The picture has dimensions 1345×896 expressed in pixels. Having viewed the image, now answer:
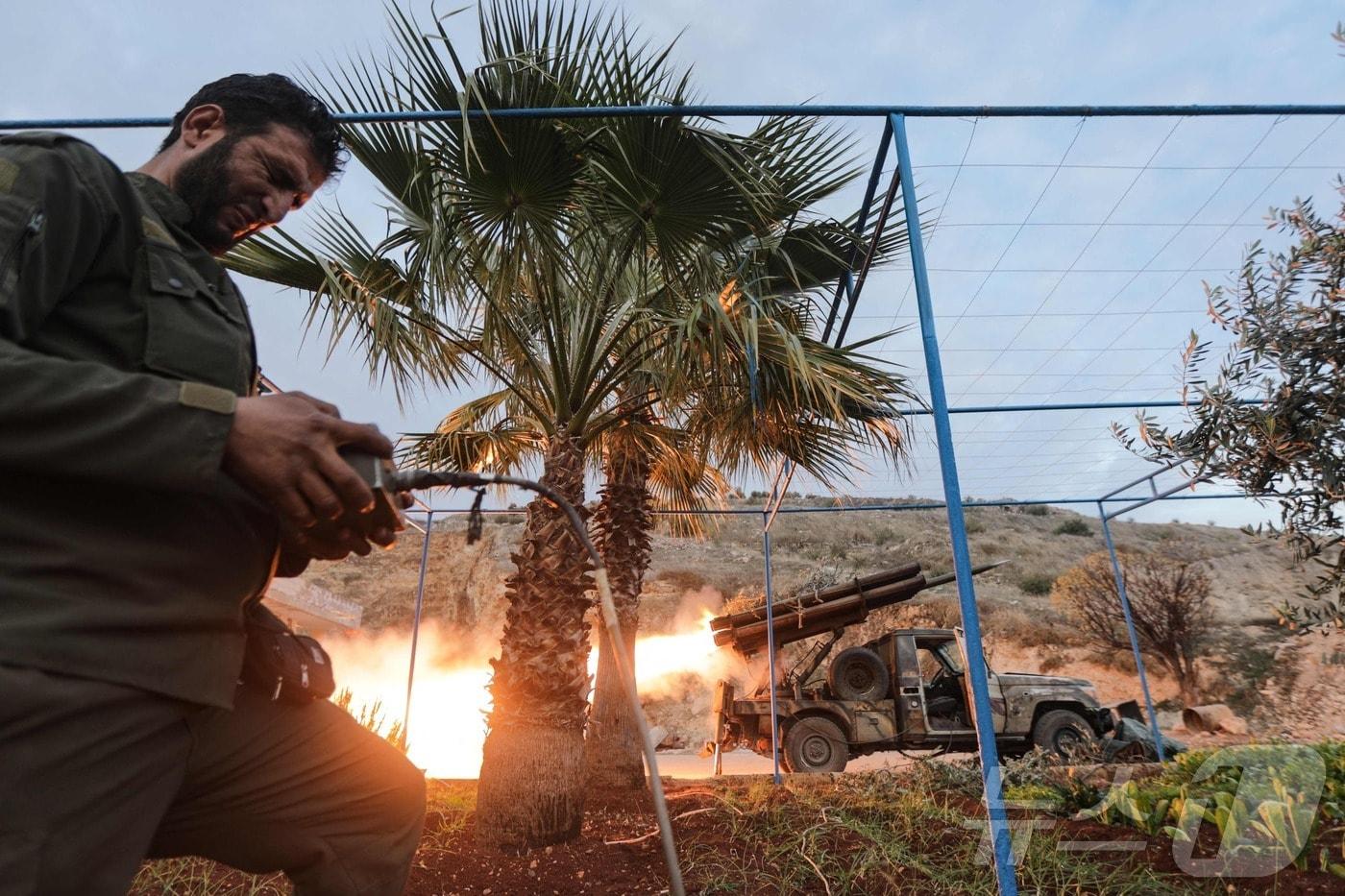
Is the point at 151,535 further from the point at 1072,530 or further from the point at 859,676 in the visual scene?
the point at 1072,530

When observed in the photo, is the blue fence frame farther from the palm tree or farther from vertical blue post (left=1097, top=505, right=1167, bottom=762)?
vertical blue post (left=1097, top=505, right=1167, bottom=762)

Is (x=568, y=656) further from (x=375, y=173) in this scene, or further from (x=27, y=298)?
(x=27, y=298)

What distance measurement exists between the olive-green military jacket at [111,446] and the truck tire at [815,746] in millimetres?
9485

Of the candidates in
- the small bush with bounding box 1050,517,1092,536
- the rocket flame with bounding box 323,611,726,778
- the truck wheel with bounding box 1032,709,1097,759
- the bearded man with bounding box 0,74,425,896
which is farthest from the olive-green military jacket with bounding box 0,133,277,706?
the small bush with bounding box 1050,517,1092,536

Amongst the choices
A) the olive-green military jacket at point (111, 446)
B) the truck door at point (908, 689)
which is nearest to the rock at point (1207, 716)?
the truck door at point (908, 689)

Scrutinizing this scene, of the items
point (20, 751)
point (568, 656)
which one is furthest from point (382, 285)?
point (20, 751)

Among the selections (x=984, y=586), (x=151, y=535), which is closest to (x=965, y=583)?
(x=151, y=535)

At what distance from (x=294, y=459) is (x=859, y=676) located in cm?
1023

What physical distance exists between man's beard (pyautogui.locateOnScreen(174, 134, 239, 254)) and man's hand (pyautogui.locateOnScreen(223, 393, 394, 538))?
639 mm

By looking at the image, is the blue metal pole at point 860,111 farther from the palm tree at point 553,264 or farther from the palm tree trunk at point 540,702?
the palm tree trunk at point 540,702

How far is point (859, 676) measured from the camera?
10.1 metres

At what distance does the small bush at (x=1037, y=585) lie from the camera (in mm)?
26047


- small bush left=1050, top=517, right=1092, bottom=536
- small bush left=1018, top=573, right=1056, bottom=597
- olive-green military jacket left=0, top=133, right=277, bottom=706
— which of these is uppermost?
small bush left=1050, top=517, right=1092, bottom=536

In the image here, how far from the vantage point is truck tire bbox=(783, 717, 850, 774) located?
954cm
